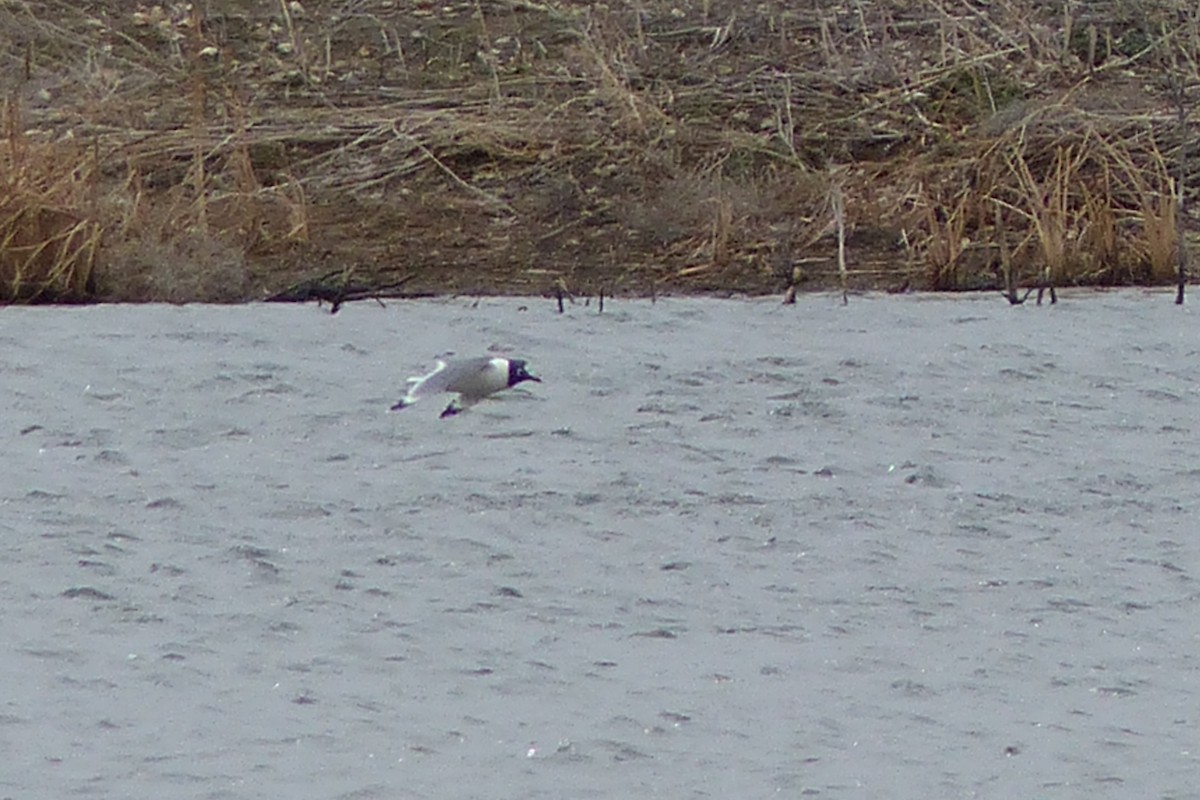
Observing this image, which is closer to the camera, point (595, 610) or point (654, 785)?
point (654, 785)

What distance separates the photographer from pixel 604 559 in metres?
4.09

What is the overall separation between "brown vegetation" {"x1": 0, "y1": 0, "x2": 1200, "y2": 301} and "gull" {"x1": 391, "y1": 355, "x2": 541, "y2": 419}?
140 cm

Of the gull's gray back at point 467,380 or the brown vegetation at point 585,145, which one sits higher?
the brown vegetation at point 585,145

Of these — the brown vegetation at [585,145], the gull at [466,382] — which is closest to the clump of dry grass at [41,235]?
the brown vegetation at [585,145]

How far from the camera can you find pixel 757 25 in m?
10.3

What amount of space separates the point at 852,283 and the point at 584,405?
2.23 metres

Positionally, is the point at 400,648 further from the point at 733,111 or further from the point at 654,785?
the point at 733,111

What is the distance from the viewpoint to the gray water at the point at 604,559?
3113 millimetres

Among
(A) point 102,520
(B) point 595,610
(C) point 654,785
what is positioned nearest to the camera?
(C) point 654,785

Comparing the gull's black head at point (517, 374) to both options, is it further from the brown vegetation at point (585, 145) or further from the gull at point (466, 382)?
the brown vegetation at point (585, 145)

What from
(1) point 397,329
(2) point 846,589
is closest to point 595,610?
(2) point 846,589

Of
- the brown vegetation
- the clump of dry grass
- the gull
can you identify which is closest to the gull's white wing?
the gull

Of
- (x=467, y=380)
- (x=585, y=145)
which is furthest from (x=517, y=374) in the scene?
(x=585, y=145)

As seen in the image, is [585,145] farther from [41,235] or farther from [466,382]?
[466,382]
